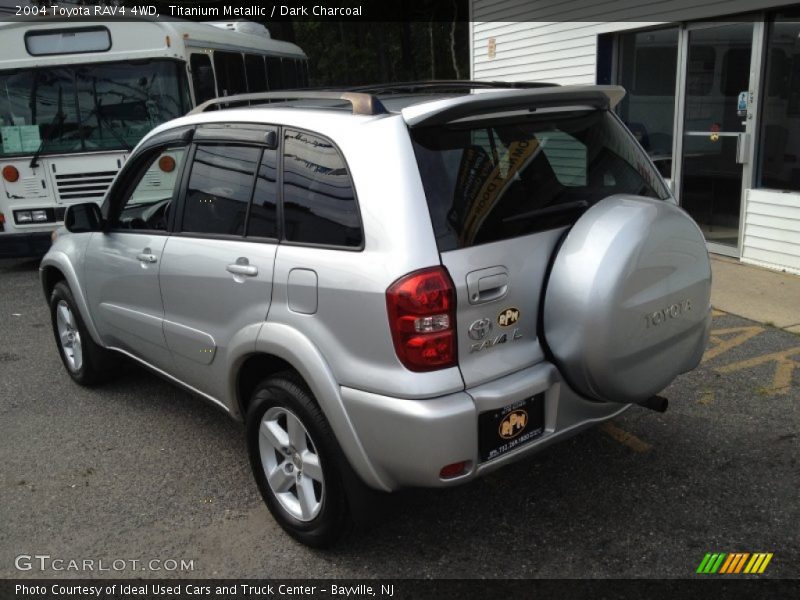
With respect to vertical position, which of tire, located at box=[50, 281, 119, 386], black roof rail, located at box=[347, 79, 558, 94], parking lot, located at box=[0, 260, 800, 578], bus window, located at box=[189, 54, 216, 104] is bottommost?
parking lot, located at box=[0, 260, 800, 578]

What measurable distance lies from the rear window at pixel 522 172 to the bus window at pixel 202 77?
6.05 meters

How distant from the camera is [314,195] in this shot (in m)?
2.89

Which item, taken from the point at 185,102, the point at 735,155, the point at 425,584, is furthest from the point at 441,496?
the point at 185,102

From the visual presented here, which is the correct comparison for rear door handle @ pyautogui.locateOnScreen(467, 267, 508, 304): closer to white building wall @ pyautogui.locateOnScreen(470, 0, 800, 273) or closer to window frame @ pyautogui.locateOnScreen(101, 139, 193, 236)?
window frame @ pyautogui.locateOnScreen(101, 139, 193, 236)

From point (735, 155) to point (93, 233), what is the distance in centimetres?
607

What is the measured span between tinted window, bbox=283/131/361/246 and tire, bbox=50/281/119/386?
91.8 inches

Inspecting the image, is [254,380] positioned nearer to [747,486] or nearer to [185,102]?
[747,486]

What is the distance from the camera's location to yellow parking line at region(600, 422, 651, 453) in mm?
3791

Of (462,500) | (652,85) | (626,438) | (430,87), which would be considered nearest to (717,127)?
(652,85)

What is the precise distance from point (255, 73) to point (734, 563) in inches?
362

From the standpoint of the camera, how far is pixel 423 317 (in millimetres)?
2514

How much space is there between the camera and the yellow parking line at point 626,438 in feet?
12.4

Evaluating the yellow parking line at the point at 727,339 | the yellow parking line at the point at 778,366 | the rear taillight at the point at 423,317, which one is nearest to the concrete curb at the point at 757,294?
the yellow parking line at the point at 727,339

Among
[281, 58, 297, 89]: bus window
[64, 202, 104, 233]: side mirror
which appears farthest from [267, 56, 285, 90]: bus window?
[64, 202, 104, 233]: side mirror
